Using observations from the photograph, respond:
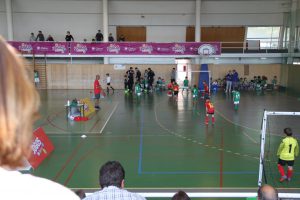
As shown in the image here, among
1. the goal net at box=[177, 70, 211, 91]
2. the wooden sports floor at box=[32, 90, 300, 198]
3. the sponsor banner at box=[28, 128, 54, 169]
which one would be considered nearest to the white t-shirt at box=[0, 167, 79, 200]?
the wooden sports floor at box=[32, 90, 300, 198]

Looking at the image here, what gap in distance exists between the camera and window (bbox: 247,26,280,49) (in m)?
38.3

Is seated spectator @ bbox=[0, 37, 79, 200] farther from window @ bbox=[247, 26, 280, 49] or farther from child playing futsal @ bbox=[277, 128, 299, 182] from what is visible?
window @ bbox=[247, 26, 280, 49]

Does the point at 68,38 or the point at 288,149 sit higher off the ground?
the point at 68,38

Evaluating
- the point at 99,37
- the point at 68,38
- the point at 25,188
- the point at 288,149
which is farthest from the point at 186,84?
the point at 25,188

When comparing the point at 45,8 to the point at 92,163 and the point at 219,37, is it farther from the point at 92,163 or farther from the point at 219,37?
the point at 92,163

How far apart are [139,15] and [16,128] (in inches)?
1501

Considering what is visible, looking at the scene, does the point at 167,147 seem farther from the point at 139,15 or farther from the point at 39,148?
the point at 139,15

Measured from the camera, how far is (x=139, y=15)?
38000mm

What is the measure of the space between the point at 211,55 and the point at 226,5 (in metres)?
7.32

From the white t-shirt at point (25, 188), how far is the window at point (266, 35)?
132 ft

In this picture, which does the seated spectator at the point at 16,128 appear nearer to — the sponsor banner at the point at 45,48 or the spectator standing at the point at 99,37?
the sponsor banner at the point at 45,48

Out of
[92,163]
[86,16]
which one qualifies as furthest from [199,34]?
[92,163]

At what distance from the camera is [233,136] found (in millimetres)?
15766

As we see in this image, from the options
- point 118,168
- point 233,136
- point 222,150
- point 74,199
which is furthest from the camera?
point 233,136
